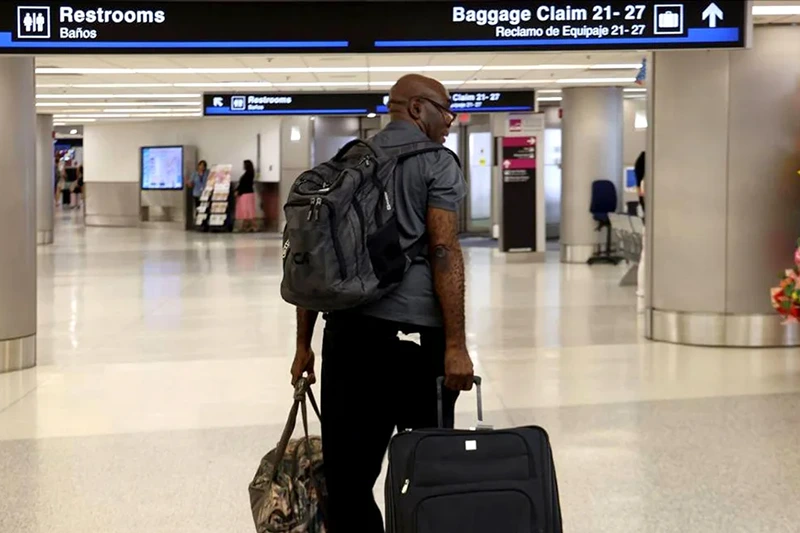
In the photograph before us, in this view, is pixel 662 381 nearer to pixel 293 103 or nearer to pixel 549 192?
pixel 293 103

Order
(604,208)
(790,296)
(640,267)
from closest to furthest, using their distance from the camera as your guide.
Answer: (790,296) < (640,267) < (604,208)

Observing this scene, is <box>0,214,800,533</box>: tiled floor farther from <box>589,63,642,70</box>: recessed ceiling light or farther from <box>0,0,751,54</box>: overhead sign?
<box>589,63,642,70</box>: recessed ceiling light

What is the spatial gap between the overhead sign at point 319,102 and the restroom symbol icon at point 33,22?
935 centimetres

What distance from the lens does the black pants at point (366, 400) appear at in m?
3.10

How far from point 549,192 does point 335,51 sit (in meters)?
18.5

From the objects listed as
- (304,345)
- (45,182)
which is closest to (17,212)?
(304,345)

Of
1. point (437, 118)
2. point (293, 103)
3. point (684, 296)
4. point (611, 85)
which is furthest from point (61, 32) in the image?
point (611, 85)

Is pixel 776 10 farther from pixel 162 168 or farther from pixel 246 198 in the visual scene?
pixel 162 168

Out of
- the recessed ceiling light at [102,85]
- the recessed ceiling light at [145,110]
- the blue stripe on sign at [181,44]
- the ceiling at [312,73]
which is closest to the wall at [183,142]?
the recessed ceiling light at [145,110]

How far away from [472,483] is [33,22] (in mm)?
4935

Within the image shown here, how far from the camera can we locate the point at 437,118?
10.3ft

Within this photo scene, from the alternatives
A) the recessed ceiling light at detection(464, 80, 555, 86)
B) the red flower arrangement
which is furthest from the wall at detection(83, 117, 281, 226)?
the red flower arrangement

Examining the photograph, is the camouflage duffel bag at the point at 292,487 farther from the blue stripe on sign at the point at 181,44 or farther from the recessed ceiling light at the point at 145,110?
the recessed ceiling light at the point at 145,110

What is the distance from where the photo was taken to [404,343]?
3133mm
